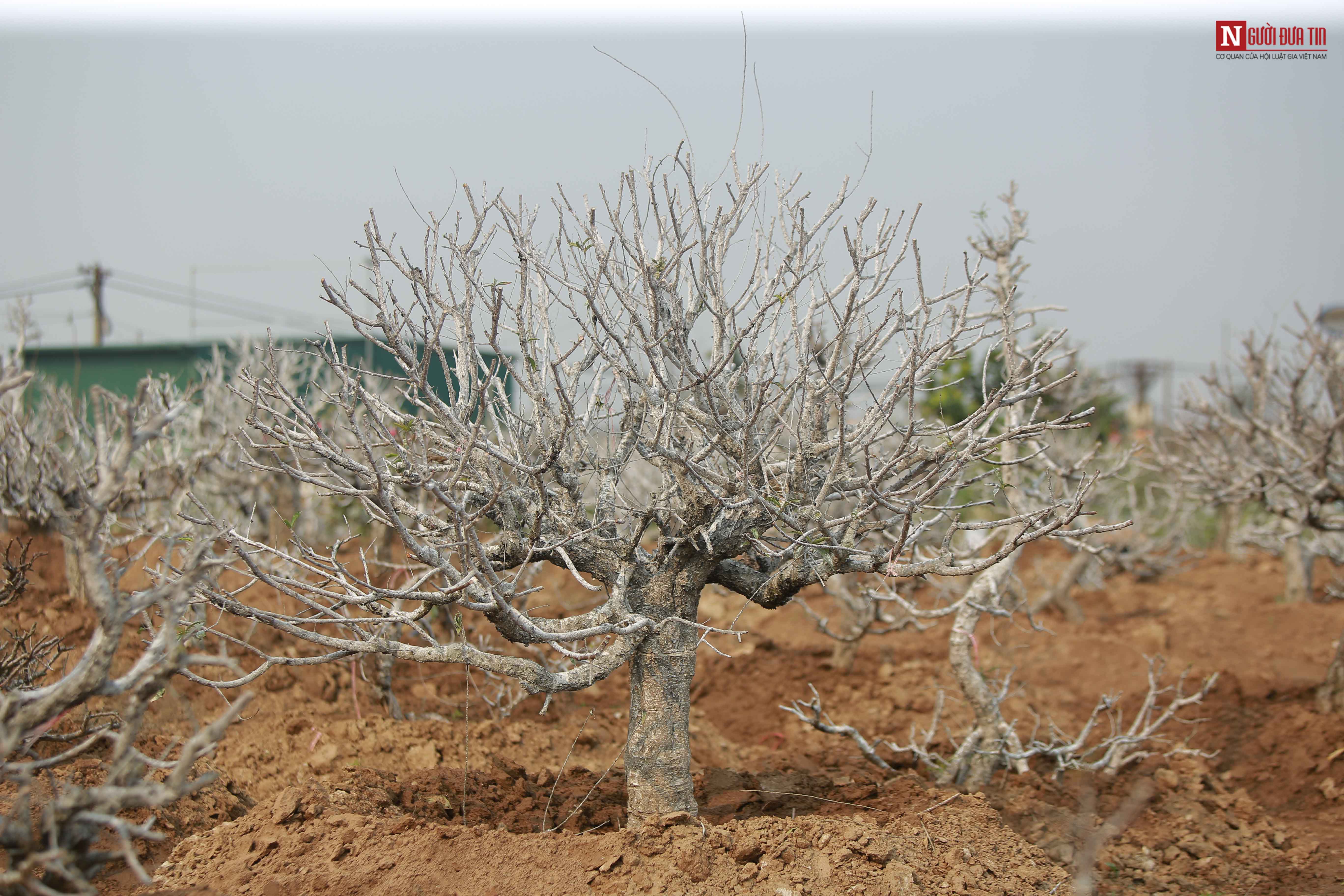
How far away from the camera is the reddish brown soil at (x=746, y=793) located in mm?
3502

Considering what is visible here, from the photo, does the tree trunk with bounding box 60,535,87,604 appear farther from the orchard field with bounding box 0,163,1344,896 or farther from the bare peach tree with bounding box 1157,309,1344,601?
the bare peach tree with bounding box 1157,309,1344,601

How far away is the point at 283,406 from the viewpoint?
10016mm

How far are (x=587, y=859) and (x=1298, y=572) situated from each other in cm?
1203

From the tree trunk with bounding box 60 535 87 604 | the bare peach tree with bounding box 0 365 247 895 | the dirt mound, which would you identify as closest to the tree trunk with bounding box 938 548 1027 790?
the dirt mound

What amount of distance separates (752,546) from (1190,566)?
41.1 feet

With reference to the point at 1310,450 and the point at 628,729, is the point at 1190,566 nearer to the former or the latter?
the point at 1310,450

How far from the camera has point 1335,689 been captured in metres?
6.83

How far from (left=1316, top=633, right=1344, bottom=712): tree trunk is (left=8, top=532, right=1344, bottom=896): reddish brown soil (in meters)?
0.27

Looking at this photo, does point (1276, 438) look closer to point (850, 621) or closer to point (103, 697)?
point (850, 621)

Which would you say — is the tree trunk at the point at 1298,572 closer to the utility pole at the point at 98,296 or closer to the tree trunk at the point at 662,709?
the tree trunk at the point at 662,709

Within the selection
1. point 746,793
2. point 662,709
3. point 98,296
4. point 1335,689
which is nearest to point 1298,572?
point 1335,689

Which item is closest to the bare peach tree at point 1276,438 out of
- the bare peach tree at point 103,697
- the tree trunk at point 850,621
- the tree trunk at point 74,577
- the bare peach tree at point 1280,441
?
the bare peach tree at point 1280,441

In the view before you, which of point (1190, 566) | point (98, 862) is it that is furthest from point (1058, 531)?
point (1190, 566)

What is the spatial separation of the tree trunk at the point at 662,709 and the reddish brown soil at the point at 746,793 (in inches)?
8.8
